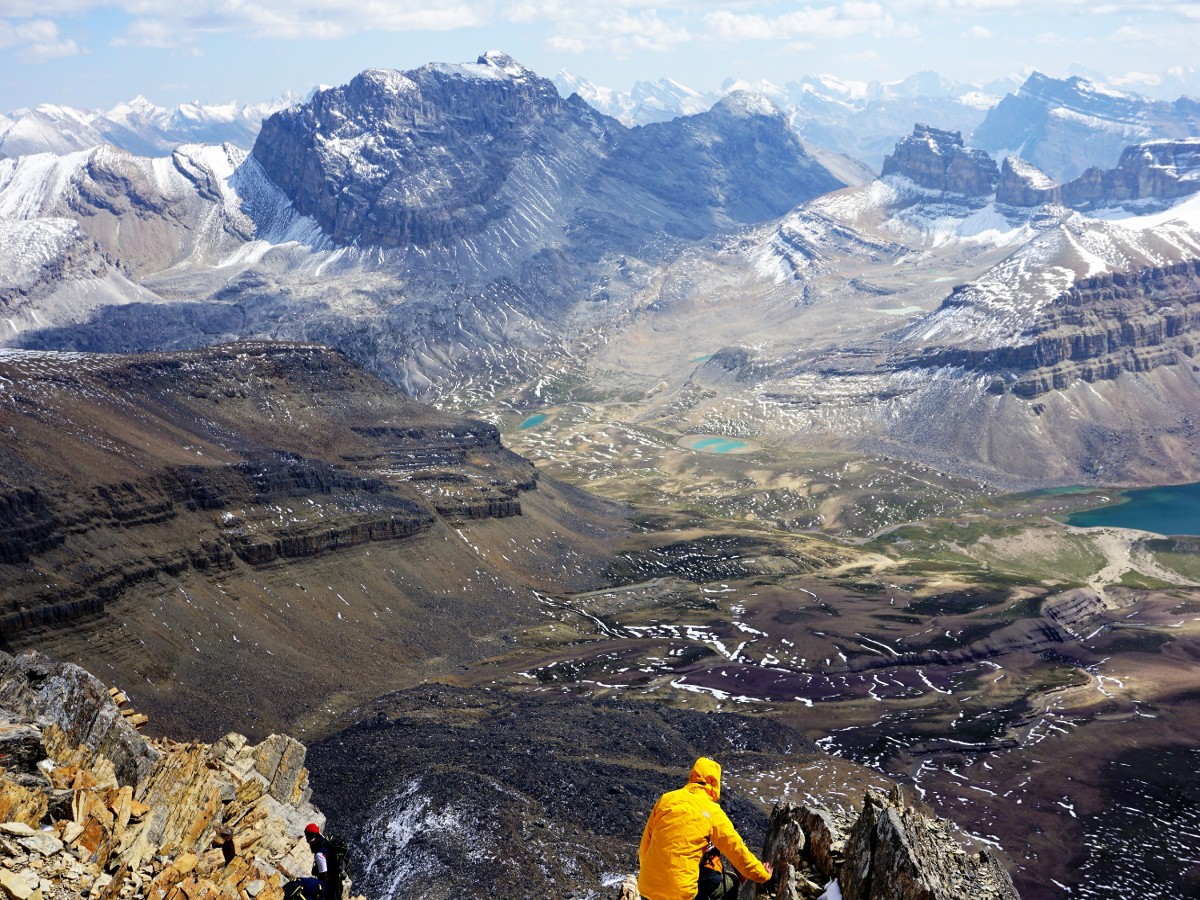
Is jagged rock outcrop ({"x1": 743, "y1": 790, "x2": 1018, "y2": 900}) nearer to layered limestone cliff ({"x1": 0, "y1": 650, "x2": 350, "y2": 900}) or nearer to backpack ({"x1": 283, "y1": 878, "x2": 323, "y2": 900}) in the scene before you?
backpack ({"x1": 283, "y1": 878, "x2": 323, "y2": 900})

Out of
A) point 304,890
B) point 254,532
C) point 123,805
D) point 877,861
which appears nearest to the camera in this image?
point 877,861

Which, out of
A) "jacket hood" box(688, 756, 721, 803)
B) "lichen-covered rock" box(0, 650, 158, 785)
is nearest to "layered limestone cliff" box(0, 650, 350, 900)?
"lichen-covered rock" box(0, 650, 158, 785)

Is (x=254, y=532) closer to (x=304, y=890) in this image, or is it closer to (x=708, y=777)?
(x=304, y=890)

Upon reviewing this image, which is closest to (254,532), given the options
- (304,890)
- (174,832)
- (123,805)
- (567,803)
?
(567,803)

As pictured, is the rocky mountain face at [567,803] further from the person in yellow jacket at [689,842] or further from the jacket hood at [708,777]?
the jacket hood at [708,777]

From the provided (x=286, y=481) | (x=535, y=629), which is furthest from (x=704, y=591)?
(x=286, y=481)

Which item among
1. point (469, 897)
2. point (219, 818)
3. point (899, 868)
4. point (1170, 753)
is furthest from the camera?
point (1170, 753)

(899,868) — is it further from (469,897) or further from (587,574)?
(587,574)
